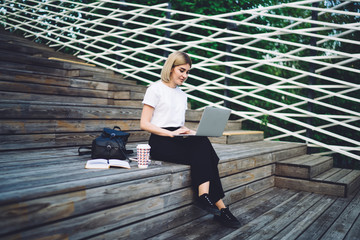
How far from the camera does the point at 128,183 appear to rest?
1346 mm

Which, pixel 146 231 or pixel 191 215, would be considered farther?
pixel 191 215

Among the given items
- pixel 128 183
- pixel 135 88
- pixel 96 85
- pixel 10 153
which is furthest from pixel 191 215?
pixel 135 88

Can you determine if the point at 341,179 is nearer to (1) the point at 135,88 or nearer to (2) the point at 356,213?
(2) the point at 356,213

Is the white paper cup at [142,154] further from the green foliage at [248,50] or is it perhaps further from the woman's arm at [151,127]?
the green foliage at [248,50]

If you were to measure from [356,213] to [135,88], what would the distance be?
261 cm

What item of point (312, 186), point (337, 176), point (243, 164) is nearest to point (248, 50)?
point (337, 176)

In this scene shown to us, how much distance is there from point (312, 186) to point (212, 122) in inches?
58.0

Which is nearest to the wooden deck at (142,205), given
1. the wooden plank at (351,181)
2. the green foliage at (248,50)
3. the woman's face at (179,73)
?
the wooden plank at (351,181)

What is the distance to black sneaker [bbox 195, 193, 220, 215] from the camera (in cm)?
166

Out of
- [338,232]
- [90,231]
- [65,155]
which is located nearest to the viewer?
[90,231]

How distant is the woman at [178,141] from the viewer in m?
1.70

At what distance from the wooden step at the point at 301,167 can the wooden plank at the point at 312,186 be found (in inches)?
1.9

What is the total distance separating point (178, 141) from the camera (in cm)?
183

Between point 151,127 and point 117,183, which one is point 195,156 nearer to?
point 151,127
